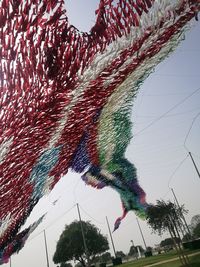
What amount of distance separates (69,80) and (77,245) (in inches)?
2216

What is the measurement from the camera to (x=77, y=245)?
54.1 m

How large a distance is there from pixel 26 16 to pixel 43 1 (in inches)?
9.9

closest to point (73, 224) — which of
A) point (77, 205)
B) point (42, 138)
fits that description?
point (77, 205)

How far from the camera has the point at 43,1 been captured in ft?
9.20

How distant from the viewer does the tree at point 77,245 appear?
54.3 meters

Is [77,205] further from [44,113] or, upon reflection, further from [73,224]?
[44,113]

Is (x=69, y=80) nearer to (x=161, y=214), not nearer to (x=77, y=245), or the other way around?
(x=161, y=214)

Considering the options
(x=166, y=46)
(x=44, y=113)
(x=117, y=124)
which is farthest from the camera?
(x=117, y=124)

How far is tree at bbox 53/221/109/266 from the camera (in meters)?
54.3

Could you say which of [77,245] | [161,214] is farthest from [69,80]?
[77,245]

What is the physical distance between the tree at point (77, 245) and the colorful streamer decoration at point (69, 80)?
171 feet

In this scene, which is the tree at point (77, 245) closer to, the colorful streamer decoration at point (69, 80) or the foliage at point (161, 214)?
the foliage at point (161, 214)

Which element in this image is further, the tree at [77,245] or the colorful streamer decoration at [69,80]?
the tree at [77,245]

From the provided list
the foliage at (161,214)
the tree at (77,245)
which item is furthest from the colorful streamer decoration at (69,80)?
the tree at (77,245)
